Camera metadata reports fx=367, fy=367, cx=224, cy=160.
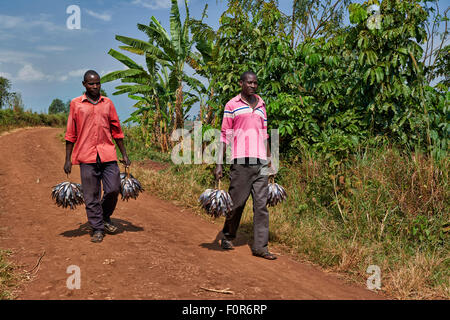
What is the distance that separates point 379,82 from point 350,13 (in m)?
1.20

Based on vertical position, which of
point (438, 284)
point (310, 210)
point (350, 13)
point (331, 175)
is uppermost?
point (350, 13)

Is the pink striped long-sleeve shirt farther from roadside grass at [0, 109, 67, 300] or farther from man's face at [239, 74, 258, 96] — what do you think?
roadside grass at [0, 109, 67, 300]

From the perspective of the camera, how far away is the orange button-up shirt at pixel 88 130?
435 cm

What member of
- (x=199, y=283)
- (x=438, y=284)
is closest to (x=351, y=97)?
(x=438, y=284)

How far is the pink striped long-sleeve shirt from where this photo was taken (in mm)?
4164

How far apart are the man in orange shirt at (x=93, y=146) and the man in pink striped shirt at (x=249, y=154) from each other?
4.57ft

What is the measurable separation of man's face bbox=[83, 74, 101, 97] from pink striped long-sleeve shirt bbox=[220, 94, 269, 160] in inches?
61.9

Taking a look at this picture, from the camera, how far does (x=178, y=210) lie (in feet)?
21.3

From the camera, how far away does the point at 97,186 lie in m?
4.51

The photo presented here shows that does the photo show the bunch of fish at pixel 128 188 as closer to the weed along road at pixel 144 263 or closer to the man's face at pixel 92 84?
the weed along road at pixel 144 263

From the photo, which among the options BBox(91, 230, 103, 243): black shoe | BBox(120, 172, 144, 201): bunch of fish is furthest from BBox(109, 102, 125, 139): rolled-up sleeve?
BBox(91, 230, 103, 243): black shoe

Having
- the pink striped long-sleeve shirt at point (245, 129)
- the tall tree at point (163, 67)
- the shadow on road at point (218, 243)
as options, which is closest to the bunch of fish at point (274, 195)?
the pink striped long-sleeve shirt at point (245, 129)
